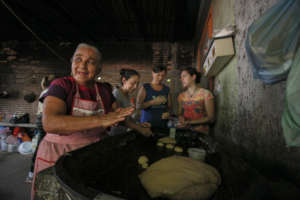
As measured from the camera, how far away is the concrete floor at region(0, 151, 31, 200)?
2.44m

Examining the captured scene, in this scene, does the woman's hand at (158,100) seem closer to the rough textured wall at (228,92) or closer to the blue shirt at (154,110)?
the blue shirt at (154,110)

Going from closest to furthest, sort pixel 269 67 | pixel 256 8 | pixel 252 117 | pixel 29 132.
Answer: pixel 269 67
pixel 256 8
pixel 252 117
pixel 29 132

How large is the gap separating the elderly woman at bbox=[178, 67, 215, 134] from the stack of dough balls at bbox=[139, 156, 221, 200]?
1317mm

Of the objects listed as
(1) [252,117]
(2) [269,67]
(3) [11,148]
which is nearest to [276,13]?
(2) [269,67]

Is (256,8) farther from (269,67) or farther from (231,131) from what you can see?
(231,131)

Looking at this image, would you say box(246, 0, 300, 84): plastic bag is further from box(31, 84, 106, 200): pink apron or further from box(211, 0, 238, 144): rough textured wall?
box(31, 84, 106, 200): pink apron

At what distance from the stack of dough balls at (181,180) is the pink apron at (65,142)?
64 centimetres

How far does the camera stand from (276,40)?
2.58 ft

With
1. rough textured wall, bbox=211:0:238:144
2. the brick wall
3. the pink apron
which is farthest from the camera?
the brick wall

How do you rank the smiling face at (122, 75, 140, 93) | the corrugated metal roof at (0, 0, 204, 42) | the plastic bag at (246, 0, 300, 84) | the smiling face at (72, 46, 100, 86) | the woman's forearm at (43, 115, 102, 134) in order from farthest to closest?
the corrugated metal roof at (0, 0, 204, 42) < the smiling face at (122, 75, 140, 93) < the smiling face at (72, 46, 100, 86) < the woman's forearm at (43, 115, 102, 134) < the plastic bag at (246, 0, 300, 84)

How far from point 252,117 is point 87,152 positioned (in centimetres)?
153

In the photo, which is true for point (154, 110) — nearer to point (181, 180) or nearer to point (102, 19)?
point (181, 180)

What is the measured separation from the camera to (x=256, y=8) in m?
1.28

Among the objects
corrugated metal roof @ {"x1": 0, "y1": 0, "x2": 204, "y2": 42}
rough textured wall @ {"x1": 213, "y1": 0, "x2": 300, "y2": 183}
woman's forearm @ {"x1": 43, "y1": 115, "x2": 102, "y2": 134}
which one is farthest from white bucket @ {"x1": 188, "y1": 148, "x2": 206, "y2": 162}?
corrugated metal roof @ {"x1": 0, "y1": 0, "x2": 204, "y2": 42}
